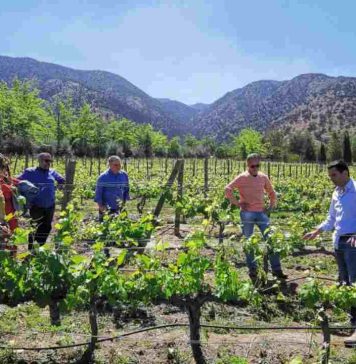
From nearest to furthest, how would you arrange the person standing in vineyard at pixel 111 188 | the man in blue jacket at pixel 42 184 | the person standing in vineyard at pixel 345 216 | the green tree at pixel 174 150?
1. the person standing in vineyard at pixel 345 216
2. the man in blue jacket at pixel 42 184
3. the person standing in vineyard at pixel 111 188
4. the green tree at pixel 174 150

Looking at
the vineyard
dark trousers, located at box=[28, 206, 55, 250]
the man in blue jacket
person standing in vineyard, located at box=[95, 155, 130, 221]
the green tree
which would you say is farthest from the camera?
the green tree

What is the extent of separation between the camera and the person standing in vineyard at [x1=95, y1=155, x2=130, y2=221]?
722 cm

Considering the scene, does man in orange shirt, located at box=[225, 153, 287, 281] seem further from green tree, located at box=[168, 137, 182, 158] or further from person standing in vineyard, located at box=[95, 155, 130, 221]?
green tree, located at box=[168, 137, 182, 158]

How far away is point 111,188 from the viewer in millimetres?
7301

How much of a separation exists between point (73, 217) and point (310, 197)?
13.5 metres

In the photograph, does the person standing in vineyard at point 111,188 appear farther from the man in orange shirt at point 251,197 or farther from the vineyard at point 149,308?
the man in orange shirt at point 251,197

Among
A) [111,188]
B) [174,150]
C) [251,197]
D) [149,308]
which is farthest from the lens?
[174,150]

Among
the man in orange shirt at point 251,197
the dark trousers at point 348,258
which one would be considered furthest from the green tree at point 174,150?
the dark trousers at point 348,258

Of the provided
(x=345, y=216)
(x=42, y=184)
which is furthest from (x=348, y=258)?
(x=42, y=184)

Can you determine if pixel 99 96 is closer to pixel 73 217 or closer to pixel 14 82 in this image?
pixel 14 82

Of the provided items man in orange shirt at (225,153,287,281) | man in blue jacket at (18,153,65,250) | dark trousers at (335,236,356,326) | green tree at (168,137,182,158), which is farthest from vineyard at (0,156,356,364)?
green tree at (168,137,182,158)

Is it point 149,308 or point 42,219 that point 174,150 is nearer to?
point 42,219

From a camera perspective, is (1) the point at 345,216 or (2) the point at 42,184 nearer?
(1) the point at 345,216

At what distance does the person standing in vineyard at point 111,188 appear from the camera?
722 centimetres
